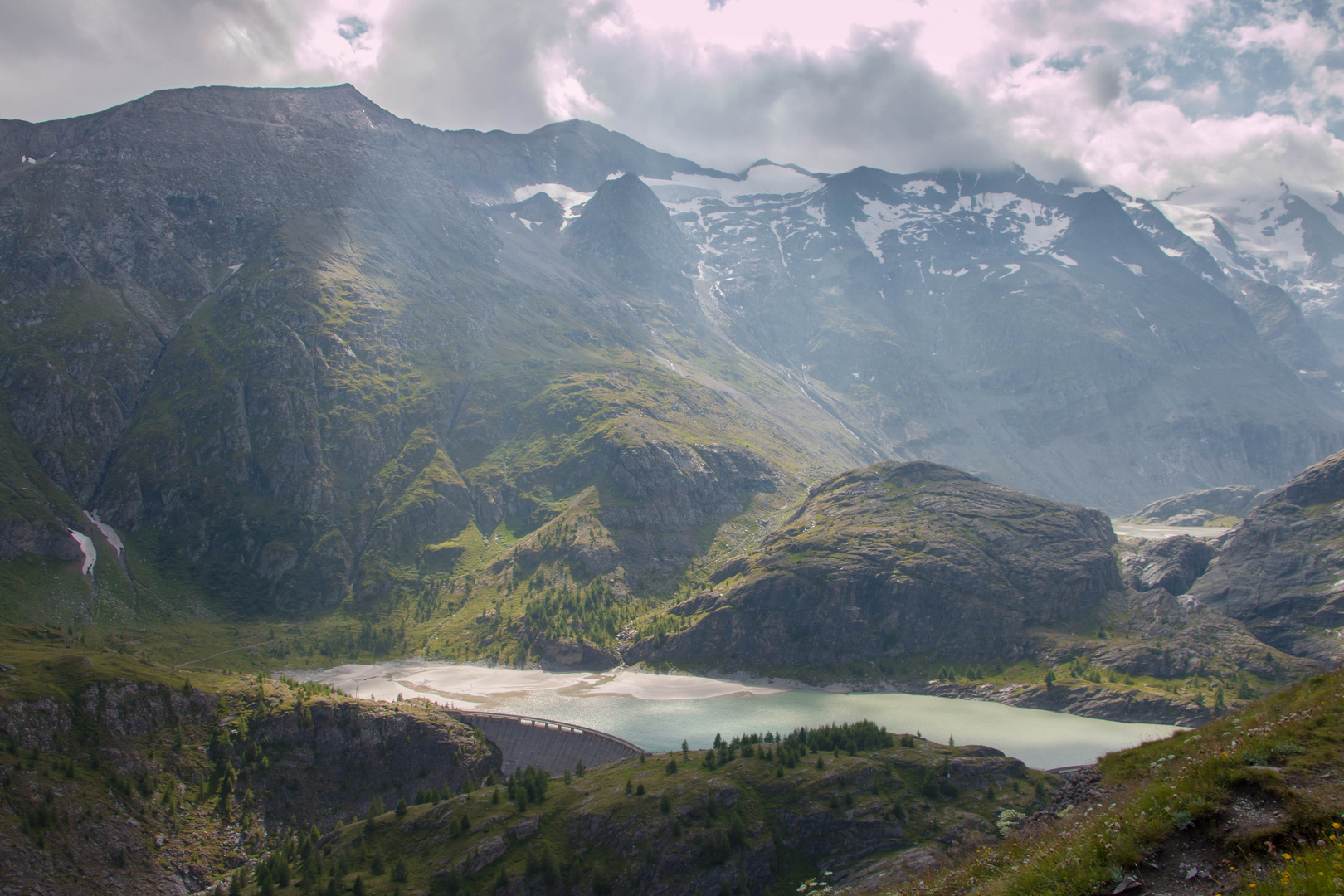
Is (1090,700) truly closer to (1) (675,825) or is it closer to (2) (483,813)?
(1) (675,825)

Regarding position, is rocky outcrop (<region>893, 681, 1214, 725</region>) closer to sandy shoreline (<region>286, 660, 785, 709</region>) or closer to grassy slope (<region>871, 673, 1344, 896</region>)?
sandy shoreline (<region>286, 660, 785, 709</region>)

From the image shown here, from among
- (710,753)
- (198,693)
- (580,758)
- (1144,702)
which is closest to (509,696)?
(580,758)

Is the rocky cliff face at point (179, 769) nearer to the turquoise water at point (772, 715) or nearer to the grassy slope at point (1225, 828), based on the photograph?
the turquoise water at point (772, 715)

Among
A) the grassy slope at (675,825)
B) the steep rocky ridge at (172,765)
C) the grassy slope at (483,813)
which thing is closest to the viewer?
the grassy slope at (675,825)

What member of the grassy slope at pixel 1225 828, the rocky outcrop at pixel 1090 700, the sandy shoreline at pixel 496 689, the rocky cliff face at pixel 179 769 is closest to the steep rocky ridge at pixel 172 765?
the rocky cliff face at pixel 179 769

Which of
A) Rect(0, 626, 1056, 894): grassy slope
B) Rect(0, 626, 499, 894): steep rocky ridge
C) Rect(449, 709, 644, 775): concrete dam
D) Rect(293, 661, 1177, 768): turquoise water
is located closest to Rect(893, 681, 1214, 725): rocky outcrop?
Rect(293, 661, 1177, 768): turquoise water
